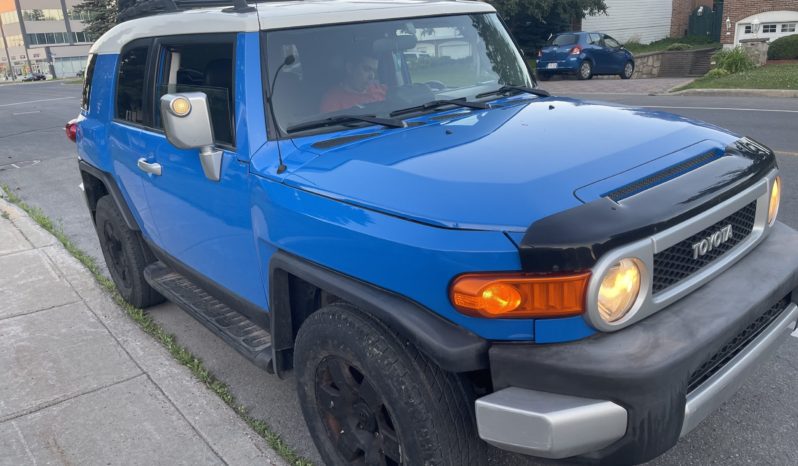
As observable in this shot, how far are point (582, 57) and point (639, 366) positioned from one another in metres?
21.9

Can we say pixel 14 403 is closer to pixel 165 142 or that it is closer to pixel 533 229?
pixel 165 142

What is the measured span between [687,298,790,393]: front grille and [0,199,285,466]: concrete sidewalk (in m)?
1.82

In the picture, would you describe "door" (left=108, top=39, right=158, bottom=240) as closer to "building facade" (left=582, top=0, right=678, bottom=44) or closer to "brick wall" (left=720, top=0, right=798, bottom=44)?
"brick wall" (left=720, top=0, right=798, bottom=44)

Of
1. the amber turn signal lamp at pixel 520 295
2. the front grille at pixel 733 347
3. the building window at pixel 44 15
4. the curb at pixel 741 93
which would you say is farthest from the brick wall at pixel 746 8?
the building window at pixel 44 15

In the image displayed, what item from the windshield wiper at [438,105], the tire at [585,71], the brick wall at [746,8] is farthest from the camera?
the brick wall at [746,8]

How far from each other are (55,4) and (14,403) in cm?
11009

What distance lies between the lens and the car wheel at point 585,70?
2242 cm

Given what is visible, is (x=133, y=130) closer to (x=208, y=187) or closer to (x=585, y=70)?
(x=208, y=187)

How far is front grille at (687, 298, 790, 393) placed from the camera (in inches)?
86.7

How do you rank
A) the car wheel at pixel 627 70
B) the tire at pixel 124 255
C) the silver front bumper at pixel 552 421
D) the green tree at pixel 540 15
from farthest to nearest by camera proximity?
the green tree at pixel 540 15, the car wheel at pixel 627 70, the tire at pixel 124 255, the silver front bumper at pixel 552 421

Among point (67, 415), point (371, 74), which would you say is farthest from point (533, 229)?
point (67, 415)

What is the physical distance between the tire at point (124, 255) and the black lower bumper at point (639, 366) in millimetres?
3247

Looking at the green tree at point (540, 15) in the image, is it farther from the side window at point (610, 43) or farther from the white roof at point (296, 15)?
the white roof at point (296, 15)

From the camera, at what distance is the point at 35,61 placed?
317 ft
